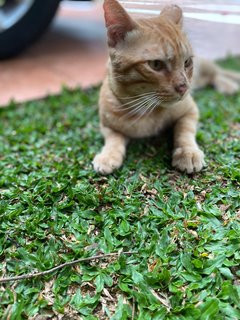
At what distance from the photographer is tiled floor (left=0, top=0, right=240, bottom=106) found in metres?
3.09

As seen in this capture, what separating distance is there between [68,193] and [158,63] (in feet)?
2.98

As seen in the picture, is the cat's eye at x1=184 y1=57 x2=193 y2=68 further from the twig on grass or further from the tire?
the tire

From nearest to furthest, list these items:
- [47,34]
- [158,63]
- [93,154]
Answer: [158,63]
[93,154]
[47,34]

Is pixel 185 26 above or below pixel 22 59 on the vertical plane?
above

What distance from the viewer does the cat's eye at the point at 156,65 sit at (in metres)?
2.28

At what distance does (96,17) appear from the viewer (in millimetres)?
6598

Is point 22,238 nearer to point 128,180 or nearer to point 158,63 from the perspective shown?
point 128,180

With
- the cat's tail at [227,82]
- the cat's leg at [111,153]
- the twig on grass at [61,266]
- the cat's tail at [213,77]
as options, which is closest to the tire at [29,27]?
the cat's tail at [213,77]

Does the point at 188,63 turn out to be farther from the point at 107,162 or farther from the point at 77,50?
the point at 77,50

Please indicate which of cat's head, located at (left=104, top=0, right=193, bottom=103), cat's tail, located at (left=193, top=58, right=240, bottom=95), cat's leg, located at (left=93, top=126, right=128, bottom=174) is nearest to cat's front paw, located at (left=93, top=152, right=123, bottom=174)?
cat's leg, located at (left=93, top=126, right=128, bottom=174)

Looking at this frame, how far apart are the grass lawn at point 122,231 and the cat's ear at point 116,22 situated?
31.5 inches

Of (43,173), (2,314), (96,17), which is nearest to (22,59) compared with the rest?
(96,17)

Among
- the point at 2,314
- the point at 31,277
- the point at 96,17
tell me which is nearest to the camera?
the point at 2,314

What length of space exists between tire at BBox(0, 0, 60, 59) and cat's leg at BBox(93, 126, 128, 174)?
224 cm
